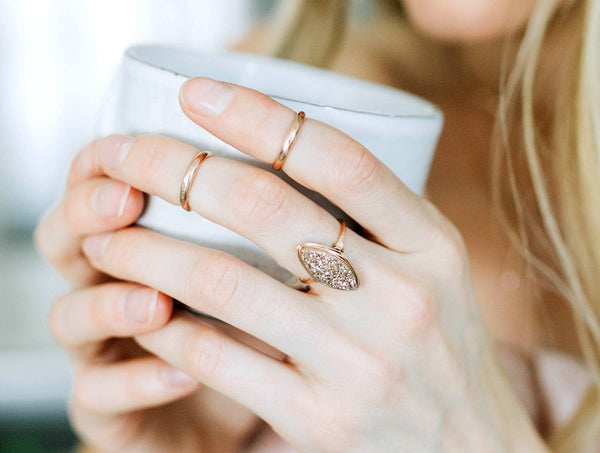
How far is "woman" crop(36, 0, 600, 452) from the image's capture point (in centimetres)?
38

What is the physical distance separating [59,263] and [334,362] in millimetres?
321

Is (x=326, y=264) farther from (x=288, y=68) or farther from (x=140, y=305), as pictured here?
(x=288, y=68)

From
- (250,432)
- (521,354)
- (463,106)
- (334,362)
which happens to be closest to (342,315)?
(334,362)

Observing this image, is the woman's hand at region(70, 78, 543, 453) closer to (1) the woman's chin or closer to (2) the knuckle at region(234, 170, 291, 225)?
Answer: (2) the knuckle at region(234, 170, 291, 225)

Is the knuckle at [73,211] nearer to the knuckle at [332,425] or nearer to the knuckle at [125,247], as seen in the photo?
the knuckle at [125,247]

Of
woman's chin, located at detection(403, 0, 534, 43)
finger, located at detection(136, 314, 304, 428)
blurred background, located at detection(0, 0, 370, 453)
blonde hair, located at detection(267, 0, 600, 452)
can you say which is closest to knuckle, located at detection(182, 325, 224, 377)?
finger, located at detection(136, 314, 304, 428)

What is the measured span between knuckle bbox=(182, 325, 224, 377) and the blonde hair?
364 millimetres

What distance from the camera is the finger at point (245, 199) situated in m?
0.38

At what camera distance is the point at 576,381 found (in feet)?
Result: 2.95

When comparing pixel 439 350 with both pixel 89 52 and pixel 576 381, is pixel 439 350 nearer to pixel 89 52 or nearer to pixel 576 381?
pixel 576 381

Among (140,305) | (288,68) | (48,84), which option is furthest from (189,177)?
(48,84)

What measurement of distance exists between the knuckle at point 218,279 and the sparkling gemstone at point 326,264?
2.1 inches

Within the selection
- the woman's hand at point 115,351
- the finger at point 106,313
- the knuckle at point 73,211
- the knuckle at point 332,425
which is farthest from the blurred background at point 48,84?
the knuckle at point 332,425

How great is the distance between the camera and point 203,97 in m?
0.35
